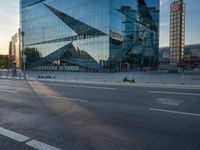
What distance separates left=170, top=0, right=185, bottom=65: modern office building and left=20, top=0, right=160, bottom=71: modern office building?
13.3m

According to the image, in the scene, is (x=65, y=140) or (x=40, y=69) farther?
(x=40, y=69)

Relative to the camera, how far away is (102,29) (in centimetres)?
5088

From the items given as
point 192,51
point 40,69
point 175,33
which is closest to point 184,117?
point 40,69

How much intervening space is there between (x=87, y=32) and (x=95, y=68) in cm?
Result: 981

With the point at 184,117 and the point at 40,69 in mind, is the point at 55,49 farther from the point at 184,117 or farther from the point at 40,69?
the point at 184,117

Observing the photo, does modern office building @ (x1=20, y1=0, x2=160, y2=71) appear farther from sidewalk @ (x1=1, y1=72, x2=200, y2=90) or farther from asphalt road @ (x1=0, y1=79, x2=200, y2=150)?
asphalt road @ (x1=0, y1=79, x2=200, y2=150)

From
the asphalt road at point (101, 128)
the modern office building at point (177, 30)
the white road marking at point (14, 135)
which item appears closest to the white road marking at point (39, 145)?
the asphalt road at point (101, 128)

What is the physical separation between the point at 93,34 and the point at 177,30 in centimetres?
3592

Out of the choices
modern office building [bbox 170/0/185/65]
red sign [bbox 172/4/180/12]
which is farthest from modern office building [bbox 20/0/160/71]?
red sign [bbox 172/4/180/12]

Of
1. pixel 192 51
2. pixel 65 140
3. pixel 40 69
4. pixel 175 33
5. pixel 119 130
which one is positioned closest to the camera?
pixel 65 140

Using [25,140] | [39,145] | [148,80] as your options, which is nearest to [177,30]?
[148,80]

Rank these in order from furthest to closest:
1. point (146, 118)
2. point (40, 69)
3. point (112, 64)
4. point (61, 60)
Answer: point (40, 69) < point (61, 60) < point (112, 64) < point (146, 118)

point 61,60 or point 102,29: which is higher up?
point 102,29

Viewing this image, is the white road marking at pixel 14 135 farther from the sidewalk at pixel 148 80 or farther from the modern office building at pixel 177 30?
the modern office building at pixel 177 30
